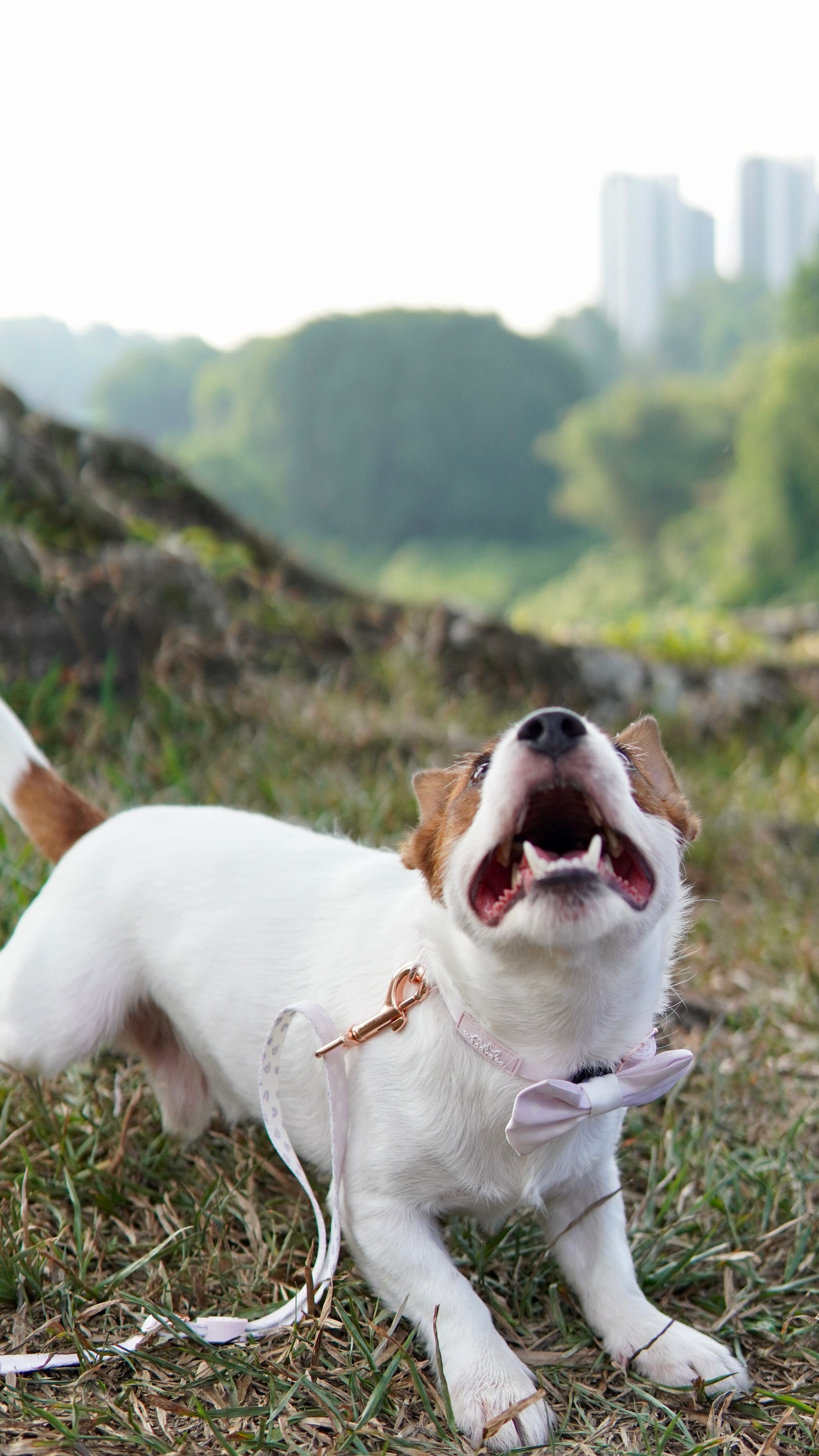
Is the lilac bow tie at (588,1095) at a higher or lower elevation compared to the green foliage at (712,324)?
higher

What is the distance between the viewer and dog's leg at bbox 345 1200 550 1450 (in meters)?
1.54

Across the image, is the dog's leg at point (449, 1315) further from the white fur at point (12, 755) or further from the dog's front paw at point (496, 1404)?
the white fur at point (12, 755)

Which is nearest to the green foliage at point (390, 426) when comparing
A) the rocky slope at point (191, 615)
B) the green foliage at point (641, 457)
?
the green foliage at point (641, 457)

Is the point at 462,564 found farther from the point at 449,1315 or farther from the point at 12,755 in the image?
the point at 449,1315

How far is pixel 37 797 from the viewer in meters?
2.36

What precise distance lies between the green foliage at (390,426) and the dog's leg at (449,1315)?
3688 centimetres

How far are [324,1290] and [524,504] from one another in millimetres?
39255

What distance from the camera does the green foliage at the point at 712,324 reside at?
42000 millimetres

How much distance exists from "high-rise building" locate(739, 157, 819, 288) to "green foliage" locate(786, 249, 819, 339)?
15.4 metres

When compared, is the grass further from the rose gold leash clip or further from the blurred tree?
the blurred tree

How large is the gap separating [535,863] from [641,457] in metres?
38.1

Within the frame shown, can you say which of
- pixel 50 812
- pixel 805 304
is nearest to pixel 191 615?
pixel 50 812

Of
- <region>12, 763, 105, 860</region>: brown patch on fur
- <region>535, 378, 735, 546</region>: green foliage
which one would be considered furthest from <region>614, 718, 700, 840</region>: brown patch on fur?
<region>535, 378, 735, 546</region>: green foliage

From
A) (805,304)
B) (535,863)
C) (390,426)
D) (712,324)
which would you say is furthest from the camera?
(712,324)
